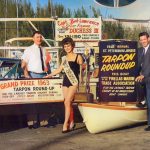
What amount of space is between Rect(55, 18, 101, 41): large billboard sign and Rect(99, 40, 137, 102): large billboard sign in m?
Result: 7.95

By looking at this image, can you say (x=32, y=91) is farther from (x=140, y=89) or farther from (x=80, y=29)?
(x=80, y=29)

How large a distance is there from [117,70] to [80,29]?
27.2 feet

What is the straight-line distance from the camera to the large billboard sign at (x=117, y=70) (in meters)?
9.70

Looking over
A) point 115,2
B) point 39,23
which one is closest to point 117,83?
point 115,2

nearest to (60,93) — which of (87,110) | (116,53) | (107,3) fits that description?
(87,110)

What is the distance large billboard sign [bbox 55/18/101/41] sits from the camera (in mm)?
17688

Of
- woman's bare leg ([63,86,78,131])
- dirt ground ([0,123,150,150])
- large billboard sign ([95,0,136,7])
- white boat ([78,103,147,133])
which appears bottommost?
dirt ground ([0,123,150,150])

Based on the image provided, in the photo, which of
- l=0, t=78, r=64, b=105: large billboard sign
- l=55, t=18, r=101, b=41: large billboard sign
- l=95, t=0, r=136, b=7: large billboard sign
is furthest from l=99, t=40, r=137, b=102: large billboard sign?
l=55, t=18, r=101, b=41: large billboard sign

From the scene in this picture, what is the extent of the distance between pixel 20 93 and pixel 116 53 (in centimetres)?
203

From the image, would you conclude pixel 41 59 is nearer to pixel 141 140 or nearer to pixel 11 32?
pixel 141 140

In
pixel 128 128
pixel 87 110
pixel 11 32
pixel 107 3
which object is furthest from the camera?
pixel 11 32

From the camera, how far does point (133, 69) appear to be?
9.73 meters

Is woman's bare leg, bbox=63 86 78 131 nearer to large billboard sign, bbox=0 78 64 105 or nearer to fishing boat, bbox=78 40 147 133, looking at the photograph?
large billboard sign, bbox=0 78 64 105

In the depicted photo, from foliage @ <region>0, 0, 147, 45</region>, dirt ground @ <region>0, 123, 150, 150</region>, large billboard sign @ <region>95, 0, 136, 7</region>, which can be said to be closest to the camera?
dirt ground @ <region>0, 123, 150, 150</region>
